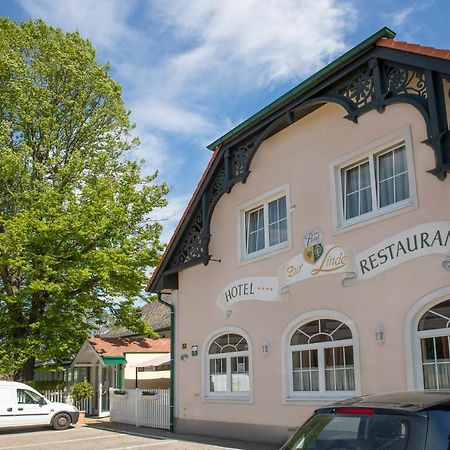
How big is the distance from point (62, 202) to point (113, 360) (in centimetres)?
737

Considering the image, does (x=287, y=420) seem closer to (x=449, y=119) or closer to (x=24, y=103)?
(x=449, y=119)

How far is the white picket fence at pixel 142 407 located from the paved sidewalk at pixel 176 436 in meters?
0.25

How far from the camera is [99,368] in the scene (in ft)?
73.7

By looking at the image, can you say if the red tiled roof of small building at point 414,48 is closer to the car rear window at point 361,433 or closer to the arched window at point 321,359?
the arched window at point 321,359

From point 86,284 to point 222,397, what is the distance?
1161 centimetres

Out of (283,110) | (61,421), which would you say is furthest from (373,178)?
(61,421)

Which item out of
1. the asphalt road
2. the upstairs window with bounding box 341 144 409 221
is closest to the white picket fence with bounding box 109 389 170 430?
the asphalt road

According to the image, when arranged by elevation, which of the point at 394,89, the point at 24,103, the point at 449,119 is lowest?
the point at 449,119

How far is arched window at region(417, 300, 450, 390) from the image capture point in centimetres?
928

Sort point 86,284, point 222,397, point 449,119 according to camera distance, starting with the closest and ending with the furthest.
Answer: point 449,119
point 222,397
point 86,284

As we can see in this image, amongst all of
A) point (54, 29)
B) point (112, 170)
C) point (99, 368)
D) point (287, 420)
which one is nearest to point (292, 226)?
point (287, 420)

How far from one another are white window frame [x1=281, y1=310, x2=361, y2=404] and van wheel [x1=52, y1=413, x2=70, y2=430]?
9.52m

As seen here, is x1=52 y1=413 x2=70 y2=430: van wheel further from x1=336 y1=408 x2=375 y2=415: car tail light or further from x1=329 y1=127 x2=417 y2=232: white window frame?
x1=336 y1=408 x2=375 y2=415: car tail light

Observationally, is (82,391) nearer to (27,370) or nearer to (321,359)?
(27,370)
